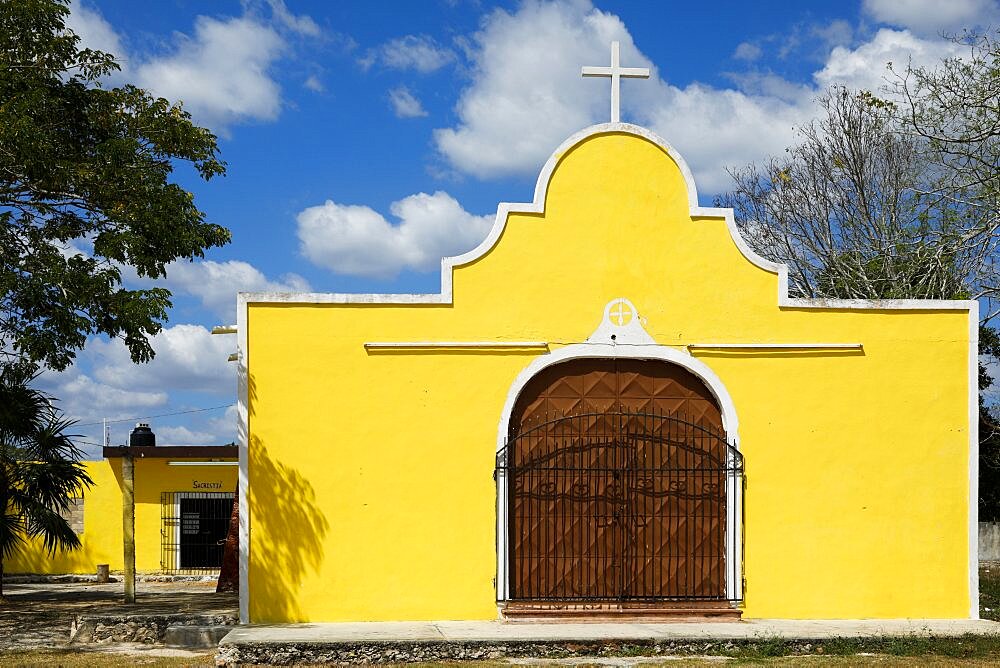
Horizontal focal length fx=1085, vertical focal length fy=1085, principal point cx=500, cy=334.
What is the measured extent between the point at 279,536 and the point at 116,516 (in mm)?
12940

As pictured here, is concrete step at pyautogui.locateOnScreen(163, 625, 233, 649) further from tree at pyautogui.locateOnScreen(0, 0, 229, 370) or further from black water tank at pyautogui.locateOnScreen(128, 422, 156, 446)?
black water tank at pyautogui.locateOnScreen(128, 422, 156, 446)

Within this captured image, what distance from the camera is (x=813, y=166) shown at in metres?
29.0

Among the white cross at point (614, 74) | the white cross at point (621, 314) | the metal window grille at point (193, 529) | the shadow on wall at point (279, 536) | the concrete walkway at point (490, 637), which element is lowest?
the metal window grille at point (193, 529)

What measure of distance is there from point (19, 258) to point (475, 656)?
740 centimetres

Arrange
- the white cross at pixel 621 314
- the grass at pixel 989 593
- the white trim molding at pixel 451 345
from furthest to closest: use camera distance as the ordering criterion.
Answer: the grass at pixel 989 593 → the white cross at pixel 621 314 → the white trim molding at pixel 451 345

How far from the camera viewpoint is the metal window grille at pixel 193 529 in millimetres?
22781

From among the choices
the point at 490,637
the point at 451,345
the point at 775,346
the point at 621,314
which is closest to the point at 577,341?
the point at 621,314

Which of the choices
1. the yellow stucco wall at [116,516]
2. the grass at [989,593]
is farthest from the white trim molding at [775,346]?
the yellow stucco wall at [116,516]

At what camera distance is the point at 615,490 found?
1219cm

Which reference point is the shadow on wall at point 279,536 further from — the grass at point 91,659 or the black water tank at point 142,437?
the black water tank at point 142,437

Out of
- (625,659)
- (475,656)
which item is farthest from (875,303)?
(475,656)

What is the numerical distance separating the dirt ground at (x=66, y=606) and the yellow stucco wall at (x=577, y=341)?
213 centimetres

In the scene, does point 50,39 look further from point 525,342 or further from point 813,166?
point 813,166

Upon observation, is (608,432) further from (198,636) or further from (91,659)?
(91,659)
